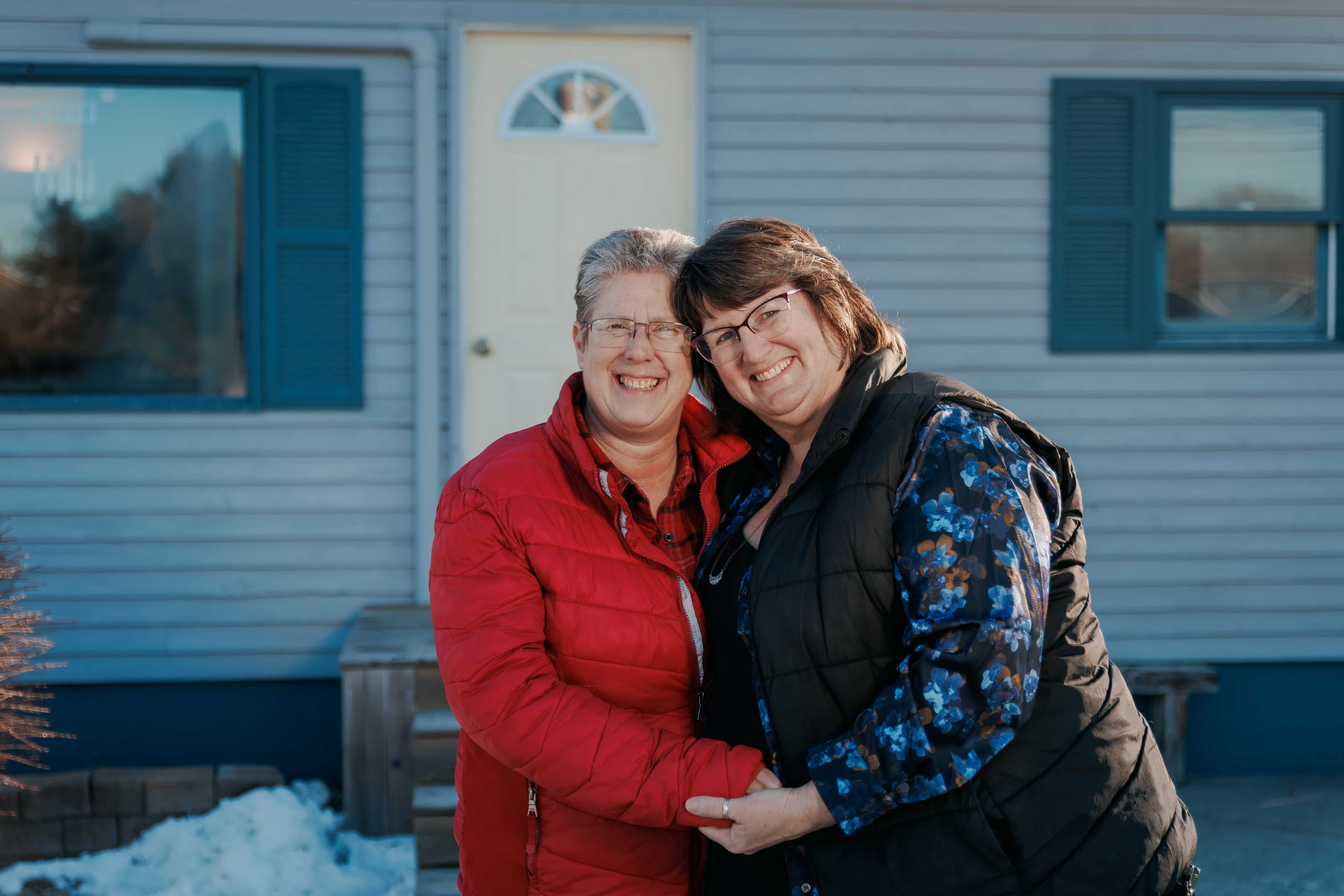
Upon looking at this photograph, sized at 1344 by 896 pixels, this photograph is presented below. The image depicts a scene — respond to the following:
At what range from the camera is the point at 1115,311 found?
422cm

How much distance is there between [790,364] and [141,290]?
10.8 ft

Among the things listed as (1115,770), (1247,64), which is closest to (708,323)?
(1115,770)

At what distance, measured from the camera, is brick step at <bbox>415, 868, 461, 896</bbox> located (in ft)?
9.52

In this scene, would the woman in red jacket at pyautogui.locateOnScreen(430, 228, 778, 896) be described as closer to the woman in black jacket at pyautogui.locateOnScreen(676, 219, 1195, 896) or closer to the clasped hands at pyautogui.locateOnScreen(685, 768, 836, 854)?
the clasped hands at pyautogui.locateOnScreen(685, 768, 836, 854)

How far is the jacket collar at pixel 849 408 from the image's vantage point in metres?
1.53

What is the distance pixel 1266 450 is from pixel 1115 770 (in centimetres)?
348

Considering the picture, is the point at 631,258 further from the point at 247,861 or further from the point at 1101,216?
the point at 1101,216

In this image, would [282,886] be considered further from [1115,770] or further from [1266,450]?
[1266,450]

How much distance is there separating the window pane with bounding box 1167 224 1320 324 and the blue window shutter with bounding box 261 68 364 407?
345 centimetres

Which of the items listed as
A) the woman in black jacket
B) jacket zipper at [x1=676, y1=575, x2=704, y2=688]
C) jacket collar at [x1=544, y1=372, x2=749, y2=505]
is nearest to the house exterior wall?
jacket collar at [x1=544, y1=372, x2=749, y2=505]

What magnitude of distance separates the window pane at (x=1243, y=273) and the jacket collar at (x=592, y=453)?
3.20 metres

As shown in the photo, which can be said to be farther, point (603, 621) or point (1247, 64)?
point (1247, 64)

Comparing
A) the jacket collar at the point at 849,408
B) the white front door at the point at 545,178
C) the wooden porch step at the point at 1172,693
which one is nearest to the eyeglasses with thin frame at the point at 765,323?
the jacket collar at the point at 849,408

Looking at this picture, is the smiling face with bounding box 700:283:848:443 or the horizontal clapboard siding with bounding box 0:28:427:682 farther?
the horizontal clapboard siding with bounding box 0:28:427:682
